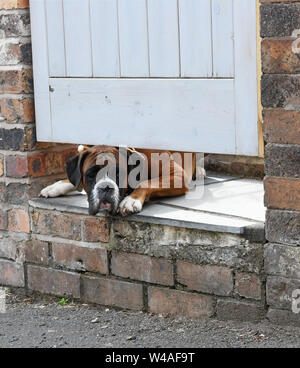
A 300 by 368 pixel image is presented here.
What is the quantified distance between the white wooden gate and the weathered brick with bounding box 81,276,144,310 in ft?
2.40

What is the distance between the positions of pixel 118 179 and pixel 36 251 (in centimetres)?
66

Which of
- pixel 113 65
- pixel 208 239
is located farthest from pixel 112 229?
pixel 113 65

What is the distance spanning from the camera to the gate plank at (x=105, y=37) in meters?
3.87

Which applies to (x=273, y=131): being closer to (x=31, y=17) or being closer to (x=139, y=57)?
(x=139, y=57)

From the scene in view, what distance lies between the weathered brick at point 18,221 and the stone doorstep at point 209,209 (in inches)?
3.9

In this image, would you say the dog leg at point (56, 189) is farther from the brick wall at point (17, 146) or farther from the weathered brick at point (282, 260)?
the weathered brick at point (282, 260)

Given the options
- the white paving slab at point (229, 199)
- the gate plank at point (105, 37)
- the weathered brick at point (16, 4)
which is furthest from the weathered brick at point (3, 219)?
the weathered brick at point (16, 4)

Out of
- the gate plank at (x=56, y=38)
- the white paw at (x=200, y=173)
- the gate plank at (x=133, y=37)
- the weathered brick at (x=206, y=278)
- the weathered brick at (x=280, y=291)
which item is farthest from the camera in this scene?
the white paw at (x=200, y=173)

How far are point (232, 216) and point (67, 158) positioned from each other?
127 cm

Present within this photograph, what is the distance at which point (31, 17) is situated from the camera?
13.7 feet

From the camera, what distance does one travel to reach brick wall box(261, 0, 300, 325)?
3.19 m

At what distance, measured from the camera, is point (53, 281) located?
14.1ft

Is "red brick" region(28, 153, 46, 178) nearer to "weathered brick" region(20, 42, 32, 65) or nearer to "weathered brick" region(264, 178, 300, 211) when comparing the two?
"weathered brick" region(20, 42, 32, 65)

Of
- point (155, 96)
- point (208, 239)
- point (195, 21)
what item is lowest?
point (208, 239)
